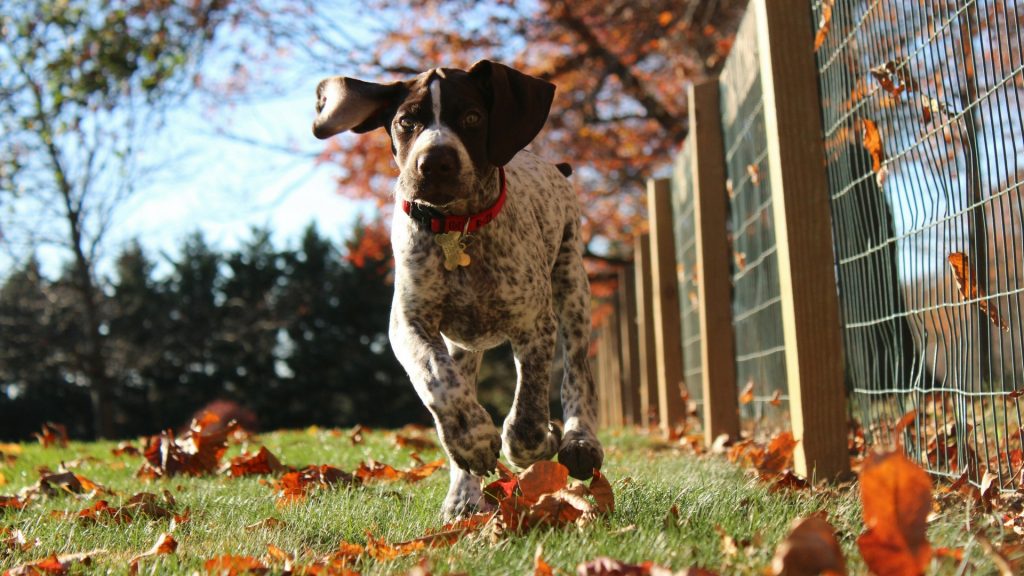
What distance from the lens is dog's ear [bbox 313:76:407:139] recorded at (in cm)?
338

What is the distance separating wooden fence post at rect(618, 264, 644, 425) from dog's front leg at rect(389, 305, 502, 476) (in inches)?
311

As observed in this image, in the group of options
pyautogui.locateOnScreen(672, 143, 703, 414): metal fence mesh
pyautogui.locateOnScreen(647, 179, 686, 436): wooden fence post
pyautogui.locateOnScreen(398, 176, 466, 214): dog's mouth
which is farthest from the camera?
pyautogui.locateOnScreen(647, 179, 686, 436): wooden fence post

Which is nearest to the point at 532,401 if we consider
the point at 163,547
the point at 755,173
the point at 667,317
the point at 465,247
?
the point at 465,247

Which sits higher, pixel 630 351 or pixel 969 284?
pixel 630 351

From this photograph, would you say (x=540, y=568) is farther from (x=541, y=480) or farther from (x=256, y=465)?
(x=256, y=465)

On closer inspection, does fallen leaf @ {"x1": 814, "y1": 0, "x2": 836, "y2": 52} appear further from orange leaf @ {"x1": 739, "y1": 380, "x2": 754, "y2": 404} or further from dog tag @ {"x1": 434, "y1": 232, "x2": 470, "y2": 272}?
orange leaf @ {"x1": 739, "y1": 380, "x2": 754, "y2": 404}

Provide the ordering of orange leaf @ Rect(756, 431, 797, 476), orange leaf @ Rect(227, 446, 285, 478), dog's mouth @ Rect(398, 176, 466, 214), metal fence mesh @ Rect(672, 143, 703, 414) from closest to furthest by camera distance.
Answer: dog's mouth @ Rect(398, 176, 466, 214) < orange leaf @ Rect(756, 431, 797, 476) < orange leaf @ Rect(227, 446, 285, 478) < metal fence mesh @ Rect(672, 143, 703, 414)

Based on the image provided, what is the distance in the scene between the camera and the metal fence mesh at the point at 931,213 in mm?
2873

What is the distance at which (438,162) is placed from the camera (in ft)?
10.0

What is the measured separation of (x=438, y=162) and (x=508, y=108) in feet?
1.31

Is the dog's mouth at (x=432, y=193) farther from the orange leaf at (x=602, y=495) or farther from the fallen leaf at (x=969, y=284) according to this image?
the fallen leaf at (x=969, y=284)

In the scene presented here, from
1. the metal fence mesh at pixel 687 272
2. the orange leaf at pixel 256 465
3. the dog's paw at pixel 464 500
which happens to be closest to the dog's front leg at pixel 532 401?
the dog's paw at pixel 464 500

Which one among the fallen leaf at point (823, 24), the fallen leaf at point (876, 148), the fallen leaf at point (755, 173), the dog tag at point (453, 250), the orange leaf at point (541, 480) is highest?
the fallen leaf at point (823, 24)

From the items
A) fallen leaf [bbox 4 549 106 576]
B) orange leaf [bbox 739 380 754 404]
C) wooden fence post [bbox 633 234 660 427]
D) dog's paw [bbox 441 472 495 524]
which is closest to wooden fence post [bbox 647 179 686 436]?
wooden fence post [bbox 633 234 660 427]
